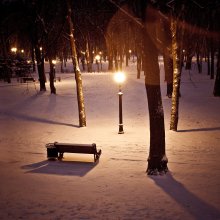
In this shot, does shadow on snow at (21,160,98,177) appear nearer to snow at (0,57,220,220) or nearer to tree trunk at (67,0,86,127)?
snow at (0,57,220,220)

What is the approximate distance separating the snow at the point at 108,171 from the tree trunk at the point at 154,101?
1.30 ft

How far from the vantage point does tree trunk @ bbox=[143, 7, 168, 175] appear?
8492 millimetres

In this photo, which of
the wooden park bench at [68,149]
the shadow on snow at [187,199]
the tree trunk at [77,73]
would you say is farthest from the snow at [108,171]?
the tree trunk at [77,73]

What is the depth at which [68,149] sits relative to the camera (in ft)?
33.2

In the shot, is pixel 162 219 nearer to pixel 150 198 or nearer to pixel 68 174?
pixel 150 198

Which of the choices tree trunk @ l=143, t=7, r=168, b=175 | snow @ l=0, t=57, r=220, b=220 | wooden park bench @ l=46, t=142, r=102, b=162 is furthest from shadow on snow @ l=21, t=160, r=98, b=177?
tree trunk @ l=143, t=7, r=168, b=175

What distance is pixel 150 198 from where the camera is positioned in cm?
752

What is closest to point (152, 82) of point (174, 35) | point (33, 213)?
point (33, 213)

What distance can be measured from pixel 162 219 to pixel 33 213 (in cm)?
262

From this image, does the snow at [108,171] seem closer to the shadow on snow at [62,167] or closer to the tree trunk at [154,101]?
the shadow on snow at [62,167]

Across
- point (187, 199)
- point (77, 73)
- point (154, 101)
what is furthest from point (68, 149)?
point (77, 73)

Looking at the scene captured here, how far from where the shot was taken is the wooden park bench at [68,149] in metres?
9.92

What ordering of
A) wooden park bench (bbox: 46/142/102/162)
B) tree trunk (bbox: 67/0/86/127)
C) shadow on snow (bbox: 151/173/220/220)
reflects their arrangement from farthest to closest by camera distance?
1. tree trunk (bbox: 67/0/86/127)
2. wooden park bench (bbox: 46/142/102/162)
3. shadow on snow (bbox: 151/173/220/220)

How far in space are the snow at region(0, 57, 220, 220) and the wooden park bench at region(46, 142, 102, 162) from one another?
233mm
